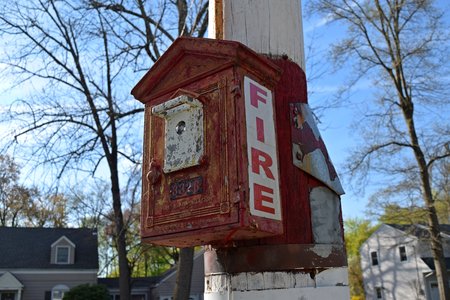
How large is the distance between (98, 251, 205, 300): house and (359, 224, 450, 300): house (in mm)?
10521

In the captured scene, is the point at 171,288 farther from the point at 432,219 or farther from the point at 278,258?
the point at 278,258

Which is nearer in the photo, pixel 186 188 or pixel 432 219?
pixel 186 188

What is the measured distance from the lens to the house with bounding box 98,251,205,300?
2662cm

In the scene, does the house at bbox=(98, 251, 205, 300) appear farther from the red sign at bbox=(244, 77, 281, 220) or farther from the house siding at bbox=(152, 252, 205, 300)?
the red sign at bbox=(244, 77, 281, 220)

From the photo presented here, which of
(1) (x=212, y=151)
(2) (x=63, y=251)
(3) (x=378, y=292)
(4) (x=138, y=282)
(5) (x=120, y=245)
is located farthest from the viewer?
(3) (x=378, y=292)

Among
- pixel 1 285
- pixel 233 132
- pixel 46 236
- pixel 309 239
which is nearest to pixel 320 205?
pixel 309 239

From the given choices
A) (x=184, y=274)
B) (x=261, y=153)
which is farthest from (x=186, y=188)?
(x=184, y=274)

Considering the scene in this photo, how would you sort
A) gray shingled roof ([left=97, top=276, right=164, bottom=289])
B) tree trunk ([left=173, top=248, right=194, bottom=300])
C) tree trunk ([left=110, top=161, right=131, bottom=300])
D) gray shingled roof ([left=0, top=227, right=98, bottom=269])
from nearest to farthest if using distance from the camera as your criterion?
1. tree trunk ([left=173, top=248, right=194, bottom=300])
2. tree trunk ([left=110, top=161, right=131, bottom=300])
3. gray shingled roof ([left=0, top=227, right=98, bottom=269])
4. gray shingled roof ([left=97, top=276, right=164, bottom=289])

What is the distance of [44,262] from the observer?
2475cm

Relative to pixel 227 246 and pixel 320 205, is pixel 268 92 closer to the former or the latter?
pixel 320 205

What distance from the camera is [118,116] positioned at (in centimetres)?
1033

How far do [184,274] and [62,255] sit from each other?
18204mm

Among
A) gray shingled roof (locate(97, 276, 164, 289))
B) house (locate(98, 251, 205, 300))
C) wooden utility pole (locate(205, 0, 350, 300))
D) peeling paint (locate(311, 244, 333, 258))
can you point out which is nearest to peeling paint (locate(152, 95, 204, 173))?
wooden utility pole (locate(205, 0, 350, 300))

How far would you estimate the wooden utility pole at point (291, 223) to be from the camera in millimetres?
1744
